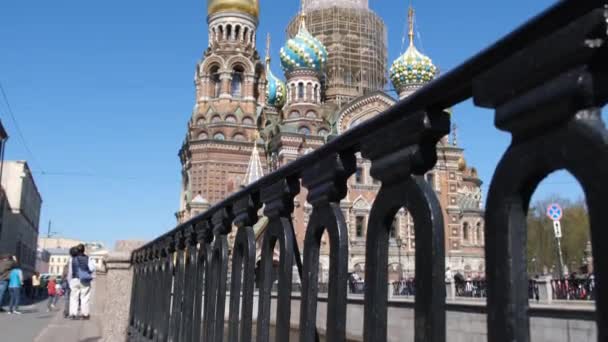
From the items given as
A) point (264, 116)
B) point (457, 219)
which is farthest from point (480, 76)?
point (264, 116)

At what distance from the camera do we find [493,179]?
1127 millimetres

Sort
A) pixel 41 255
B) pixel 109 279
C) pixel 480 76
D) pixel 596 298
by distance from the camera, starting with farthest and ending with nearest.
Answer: pixel 41 255
pixel 109 279
pixel 480 76
pixel 596 298

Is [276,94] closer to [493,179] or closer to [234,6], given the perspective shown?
[234,6]

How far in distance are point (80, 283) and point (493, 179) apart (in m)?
9.38

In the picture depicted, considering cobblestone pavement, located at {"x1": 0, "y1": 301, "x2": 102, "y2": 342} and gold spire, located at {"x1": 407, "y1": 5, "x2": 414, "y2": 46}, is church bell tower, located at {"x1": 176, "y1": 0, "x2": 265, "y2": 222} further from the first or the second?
cobblestone pavement, located at {"x1": 0, "y1": 301, "x2": 102, "y2": 342}

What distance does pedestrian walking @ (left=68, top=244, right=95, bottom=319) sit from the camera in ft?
30.9

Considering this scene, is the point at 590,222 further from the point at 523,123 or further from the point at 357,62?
the point at 357,62

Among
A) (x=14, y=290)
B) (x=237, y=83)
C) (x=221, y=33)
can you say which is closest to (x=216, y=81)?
(x=237, y=83)

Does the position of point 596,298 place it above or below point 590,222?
below

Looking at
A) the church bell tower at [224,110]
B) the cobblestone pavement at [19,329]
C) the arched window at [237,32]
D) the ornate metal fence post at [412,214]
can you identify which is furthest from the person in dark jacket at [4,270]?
the arched window at [237,32]

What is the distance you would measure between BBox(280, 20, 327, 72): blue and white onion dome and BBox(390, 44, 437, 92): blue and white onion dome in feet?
13.4

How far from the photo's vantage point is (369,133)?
1.58m

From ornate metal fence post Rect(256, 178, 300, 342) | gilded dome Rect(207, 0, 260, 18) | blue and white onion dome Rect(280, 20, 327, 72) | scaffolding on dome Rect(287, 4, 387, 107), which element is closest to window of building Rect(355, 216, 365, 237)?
blue and white onion dome Rect(280, 20, 327, 72)

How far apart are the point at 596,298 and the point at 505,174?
0.98 feet
